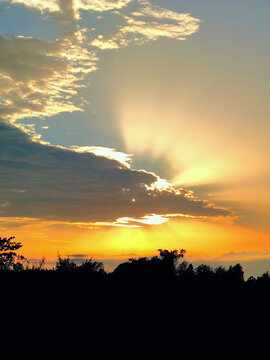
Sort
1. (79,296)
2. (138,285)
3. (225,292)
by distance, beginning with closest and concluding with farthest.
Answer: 1. (79,296)
2. (138,285)
3. (225,292)

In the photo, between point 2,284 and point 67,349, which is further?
point 2,284

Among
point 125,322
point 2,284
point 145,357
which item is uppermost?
point 2,284

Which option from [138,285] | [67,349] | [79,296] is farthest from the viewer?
[138,285]

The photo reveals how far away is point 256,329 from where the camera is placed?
722 inches

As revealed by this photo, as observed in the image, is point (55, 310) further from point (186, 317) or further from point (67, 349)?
point (186, 317)

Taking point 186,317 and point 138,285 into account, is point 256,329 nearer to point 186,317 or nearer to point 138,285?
→ point 186,317

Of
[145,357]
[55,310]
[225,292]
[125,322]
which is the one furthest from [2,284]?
[225,292]

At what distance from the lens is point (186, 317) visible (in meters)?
17.9

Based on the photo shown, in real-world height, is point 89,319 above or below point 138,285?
below

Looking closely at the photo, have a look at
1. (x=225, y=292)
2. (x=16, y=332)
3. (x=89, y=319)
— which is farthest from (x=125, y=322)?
(x=225, y=292)

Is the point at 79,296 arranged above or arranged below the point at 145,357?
above

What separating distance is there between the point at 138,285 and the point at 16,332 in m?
6.49

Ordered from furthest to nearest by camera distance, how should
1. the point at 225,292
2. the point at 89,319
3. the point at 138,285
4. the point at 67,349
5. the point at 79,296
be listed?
the point at 225,292
the point at 138,285
the point at 79,296
the point at 89,319
the point at 67,349

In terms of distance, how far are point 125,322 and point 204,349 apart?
3132 mm
